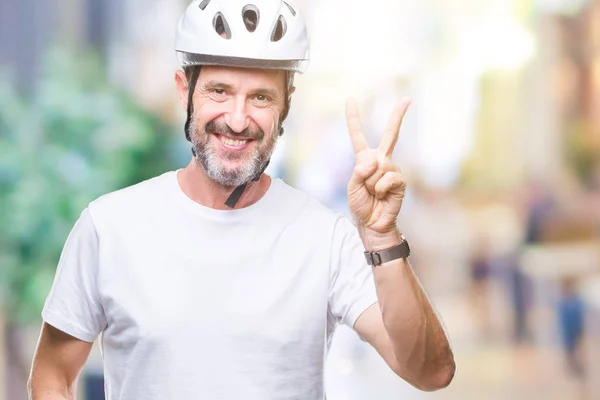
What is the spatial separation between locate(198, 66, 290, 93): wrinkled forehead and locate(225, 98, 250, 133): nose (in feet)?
0.15

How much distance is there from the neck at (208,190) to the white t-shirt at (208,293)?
0.03 meters

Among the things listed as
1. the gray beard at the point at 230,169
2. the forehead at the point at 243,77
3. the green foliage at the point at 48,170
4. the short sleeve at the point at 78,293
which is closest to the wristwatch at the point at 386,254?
the gray beard at the point at 230,169

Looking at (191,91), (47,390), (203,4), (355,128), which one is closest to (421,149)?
(203,4)

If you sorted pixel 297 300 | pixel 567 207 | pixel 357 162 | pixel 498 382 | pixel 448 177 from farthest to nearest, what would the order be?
pixel 448 177 < pixel 567 207 < pixel 498 382 < pixel 297 300 < pixel 357 162

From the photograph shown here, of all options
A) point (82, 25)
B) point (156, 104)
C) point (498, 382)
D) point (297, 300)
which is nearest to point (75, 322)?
point (297, 300)

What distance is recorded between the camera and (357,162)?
2.32m

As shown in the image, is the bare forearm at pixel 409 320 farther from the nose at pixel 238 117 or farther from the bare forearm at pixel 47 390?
the bare forearm at pixel 47 390

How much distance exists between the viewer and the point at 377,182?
2.30 meters

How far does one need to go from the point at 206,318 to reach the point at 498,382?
24.1 ft

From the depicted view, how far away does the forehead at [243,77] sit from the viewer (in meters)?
2.56

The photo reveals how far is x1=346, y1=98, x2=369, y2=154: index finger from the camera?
2348 mm

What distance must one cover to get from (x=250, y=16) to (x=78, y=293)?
67 cm

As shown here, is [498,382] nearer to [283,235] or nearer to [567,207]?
[567,207]

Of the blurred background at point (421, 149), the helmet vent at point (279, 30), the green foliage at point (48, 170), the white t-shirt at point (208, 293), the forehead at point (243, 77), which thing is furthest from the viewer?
the blurred background at point (421, 149)
